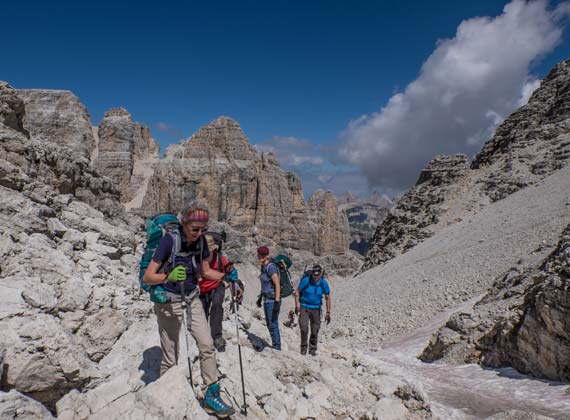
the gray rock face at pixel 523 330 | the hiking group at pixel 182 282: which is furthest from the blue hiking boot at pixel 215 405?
the gray rock face at pixel 523 330

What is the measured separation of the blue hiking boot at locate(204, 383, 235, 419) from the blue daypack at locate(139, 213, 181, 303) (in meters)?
1.14

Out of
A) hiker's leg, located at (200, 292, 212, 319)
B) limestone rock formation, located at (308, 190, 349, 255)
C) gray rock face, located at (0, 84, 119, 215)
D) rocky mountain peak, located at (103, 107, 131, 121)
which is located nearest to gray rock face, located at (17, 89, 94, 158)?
rocky mountain peak, located at (103, 107, 131, 121)

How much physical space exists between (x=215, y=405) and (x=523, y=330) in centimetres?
617

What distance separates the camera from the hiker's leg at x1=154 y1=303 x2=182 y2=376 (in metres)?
4.27

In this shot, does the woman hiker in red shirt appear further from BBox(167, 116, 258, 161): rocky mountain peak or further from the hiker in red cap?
BBox(167, 116, 258, 161): rocky mountain peak

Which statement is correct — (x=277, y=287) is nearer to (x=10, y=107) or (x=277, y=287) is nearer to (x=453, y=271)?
(x=10, y=107)

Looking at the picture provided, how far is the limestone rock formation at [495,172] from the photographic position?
37.6 metres

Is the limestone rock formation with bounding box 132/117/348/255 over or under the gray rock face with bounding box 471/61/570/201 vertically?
over

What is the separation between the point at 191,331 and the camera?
428cm

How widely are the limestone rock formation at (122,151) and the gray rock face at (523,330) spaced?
81.5 metres

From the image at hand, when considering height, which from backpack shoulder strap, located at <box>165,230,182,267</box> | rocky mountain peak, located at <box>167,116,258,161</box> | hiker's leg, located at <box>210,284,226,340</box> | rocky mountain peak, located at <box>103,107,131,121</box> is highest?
rocky mountain peak, located at <box>103,107,131,121</box>

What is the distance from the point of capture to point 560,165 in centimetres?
3528

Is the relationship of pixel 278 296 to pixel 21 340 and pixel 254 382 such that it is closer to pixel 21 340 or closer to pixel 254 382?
pixel 254 382

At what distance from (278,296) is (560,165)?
39.4 metres
